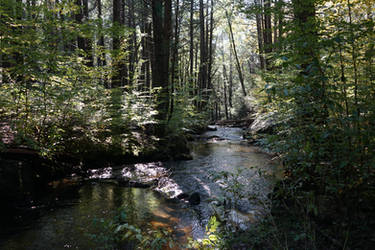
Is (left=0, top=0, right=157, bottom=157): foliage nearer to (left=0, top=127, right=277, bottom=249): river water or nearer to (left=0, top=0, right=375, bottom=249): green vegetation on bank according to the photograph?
(left=0, top=0, right=375, bottom=249): green vegetation on bank

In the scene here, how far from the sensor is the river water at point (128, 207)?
144 inches

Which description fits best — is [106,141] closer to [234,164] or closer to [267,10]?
[234,164]

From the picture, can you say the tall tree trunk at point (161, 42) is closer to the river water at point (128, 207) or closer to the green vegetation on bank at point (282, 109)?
the green vegetation on bank at point (282, 109)

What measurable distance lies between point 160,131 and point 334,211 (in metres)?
7.23

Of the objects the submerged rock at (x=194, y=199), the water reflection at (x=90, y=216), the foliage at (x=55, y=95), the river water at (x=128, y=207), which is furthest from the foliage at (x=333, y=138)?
the foliage at (x=55, y=95)

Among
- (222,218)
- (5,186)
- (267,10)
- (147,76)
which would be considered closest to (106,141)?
(5,186)

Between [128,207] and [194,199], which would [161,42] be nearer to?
[194,199]

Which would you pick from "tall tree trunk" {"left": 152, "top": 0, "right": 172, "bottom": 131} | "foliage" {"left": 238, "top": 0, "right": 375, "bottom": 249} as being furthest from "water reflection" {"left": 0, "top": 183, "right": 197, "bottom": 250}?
"tall tree trunk" {"left": 152, "top": 0, "right": 172, "bottom": 131}

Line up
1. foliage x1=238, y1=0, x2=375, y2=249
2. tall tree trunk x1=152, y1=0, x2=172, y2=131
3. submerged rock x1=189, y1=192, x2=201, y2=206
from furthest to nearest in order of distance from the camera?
tall tree trunk x1=152, y1=0, x2=172, y2=131 < submerged rock x1=189, y1=192, x2=201, y2=206 < foliage x1=238, y1=0, x2=375, y2=249

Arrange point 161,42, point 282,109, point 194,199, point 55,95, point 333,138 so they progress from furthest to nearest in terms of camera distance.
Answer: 1. point 161,42
2. point 55,95
3. point 194,199
4. point 282,109
5. point 333,138

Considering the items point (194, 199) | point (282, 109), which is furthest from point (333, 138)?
point (194, 199)

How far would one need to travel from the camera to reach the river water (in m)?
3.65

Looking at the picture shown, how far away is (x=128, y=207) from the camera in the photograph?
474cm

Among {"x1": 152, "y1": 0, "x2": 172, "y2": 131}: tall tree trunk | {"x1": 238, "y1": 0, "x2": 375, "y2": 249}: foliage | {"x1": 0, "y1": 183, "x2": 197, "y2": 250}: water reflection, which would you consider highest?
{"x1": 152, "y1": 0, "x2": 172, "y2": 131}: tall tree trunk
